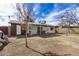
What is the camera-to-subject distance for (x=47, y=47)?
2.09 meters

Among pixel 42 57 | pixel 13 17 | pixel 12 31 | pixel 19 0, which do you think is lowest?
pixel 42 57

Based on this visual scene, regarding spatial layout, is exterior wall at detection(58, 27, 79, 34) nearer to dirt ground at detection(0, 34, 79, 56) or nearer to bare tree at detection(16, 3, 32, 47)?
dirt ground at detection(0, 34, 79, 56)

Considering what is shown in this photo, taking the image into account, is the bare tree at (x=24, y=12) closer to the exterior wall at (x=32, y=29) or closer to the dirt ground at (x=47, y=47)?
the exterior wall at (x=32, y=29)

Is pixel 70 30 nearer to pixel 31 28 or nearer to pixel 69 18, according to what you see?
pixel 69 18

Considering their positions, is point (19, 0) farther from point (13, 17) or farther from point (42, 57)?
point (42, 57)

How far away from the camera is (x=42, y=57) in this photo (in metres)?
2.09

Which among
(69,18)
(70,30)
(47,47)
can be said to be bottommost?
(47,47)

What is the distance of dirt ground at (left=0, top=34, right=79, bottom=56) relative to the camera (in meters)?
2.08

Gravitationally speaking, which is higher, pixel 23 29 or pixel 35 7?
pixel 35 7

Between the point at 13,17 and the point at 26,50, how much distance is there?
1.25 ft

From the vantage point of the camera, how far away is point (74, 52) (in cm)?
208

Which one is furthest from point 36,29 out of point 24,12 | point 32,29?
point 24,12

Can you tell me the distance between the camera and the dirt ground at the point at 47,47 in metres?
2.08

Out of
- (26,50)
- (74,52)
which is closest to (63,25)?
(74,52)
